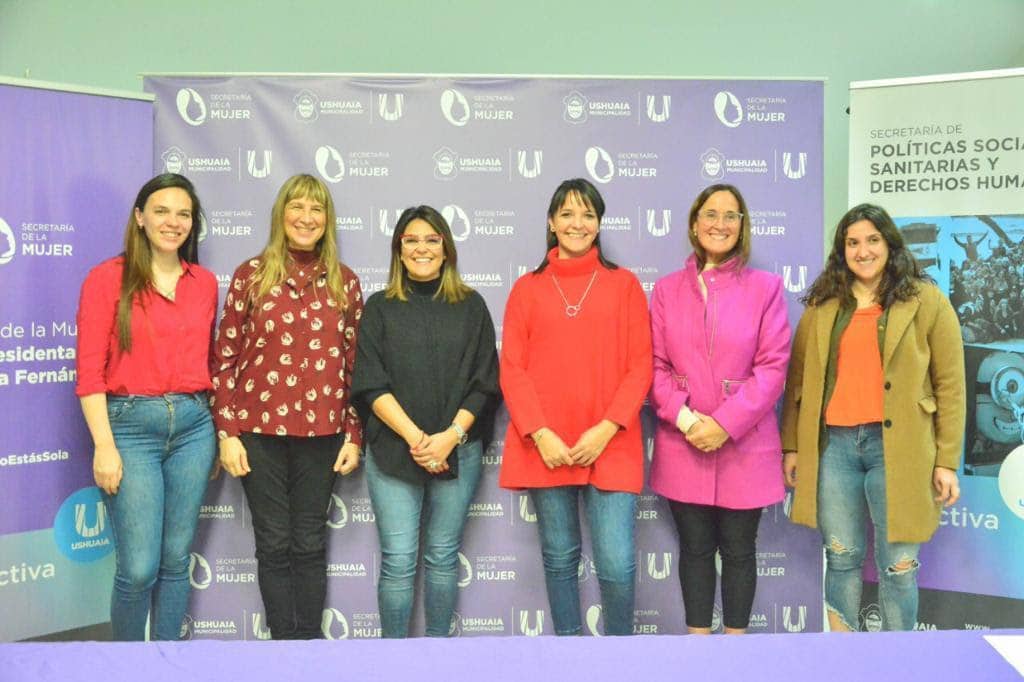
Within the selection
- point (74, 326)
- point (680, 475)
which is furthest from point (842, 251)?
point (74, 326)

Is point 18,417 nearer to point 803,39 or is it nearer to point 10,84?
point 10,84

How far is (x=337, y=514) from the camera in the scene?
3.02 meters

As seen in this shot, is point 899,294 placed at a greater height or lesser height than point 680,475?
greater

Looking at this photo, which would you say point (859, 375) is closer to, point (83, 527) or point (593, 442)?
point (593, 442)

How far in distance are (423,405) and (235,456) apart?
65cm

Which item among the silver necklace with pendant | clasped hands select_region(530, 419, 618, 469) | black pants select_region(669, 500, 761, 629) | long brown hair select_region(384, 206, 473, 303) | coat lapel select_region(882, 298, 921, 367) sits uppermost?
long brown hair select_region(384, 206, 473, 303)

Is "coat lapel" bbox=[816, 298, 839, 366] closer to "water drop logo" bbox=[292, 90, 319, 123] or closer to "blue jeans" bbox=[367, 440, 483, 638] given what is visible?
"blue jeans" bbox=[367, 440, 483, 638]

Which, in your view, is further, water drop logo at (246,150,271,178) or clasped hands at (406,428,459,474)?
water drop logo at (246,150,271,178)

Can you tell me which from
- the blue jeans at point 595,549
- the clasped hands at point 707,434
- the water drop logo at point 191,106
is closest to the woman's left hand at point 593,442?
the blue jeans at point 595,549

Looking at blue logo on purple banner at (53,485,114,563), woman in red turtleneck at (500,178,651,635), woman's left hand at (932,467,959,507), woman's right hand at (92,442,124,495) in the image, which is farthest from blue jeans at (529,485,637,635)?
blue logo on purple banner at (53,485,114,563)

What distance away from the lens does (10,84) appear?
268cm

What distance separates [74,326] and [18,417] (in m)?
0.36

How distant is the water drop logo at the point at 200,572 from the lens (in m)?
3.01

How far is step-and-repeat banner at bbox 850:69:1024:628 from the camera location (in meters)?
2.84
